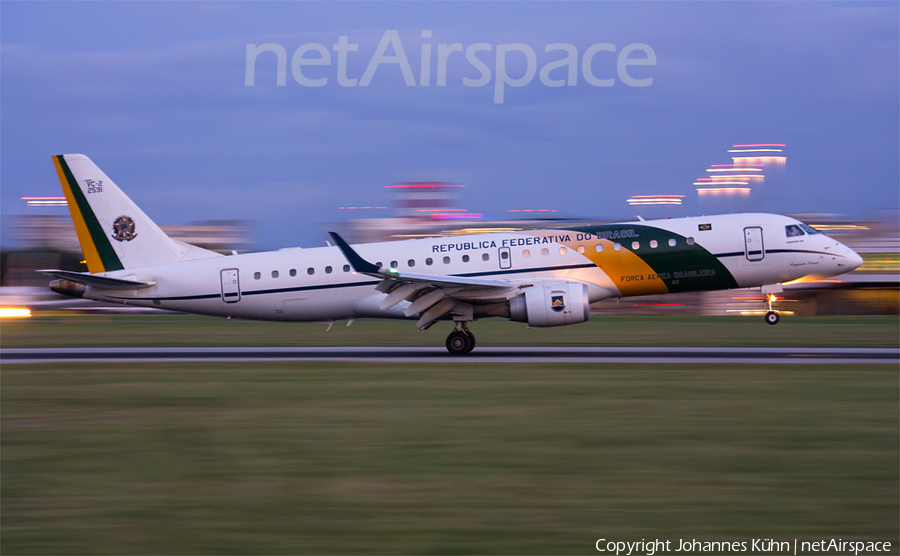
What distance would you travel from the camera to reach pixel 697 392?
55.7ft

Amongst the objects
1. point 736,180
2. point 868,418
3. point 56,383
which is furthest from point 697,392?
point 736,180

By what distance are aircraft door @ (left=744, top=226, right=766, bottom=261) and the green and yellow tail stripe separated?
1974 cm

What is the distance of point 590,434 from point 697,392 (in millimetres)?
4979

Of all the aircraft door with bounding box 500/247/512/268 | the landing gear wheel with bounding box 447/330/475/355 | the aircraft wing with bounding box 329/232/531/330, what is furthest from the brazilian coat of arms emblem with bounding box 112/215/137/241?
the aircraft door with bounding box 500/247/512/268

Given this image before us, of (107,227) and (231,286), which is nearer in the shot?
(231,286)

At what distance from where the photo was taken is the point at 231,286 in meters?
26.0

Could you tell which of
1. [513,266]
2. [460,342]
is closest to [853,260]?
[513,266]

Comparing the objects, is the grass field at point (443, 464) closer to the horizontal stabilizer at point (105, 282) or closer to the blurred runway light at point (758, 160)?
the horizontal stabilizer at point (105, 282)

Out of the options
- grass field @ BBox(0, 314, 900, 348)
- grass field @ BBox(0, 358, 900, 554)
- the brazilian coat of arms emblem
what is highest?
the brazilian coat of arms emblem

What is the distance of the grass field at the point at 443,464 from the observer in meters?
8.52

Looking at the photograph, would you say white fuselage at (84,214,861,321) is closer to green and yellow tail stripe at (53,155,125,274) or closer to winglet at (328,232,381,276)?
green and yellow tail stripe at (53,155,125,274)

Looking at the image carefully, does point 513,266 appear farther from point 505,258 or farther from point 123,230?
point 123,230

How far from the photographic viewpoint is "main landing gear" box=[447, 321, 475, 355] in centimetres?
2477

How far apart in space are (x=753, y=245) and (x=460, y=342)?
916 cm
